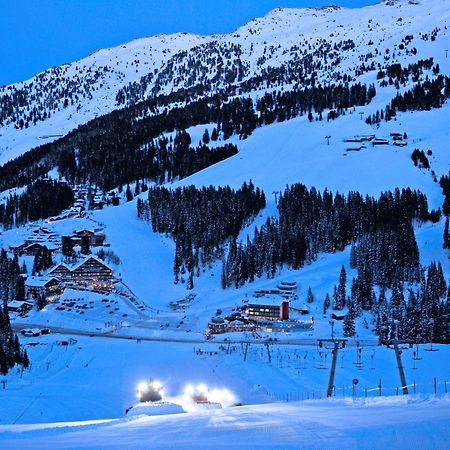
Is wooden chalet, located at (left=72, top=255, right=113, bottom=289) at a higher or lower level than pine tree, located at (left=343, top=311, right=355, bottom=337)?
higher

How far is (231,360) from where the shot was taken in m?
49.6

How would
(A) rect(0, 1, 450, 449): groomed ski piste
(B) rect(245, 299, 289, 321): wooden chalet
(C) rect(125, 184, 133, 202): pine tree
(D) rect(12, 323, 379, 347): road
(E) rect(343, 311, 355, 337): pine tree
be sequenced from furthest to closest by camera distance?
1. (C) rect(125, 184, 133, 202): pine tree
2. (B) rect(245, 299, 289, 321): wooden chalet
3. (E) rect(343, 311, 355, 337): pine tree
4. (D) rect(12, 323, 379, 347): road
5. (A) rect(0, 1, 450, 449): groomed ski piste

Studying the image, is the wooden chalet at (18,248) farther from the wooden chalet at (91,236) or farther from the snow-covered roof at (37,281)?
the snow-covered roof at (37,281)

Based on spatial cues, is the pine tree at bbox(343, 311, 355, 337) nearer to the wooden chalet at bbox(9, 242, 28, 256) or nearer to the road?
the road

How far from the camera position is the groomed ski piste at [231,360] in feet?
45.9

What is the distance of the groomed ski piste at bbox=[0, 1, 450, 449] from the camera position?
45.9 ft

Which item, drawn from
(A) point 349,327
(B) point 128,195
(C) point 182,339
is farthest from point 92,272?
(B) point 128,195

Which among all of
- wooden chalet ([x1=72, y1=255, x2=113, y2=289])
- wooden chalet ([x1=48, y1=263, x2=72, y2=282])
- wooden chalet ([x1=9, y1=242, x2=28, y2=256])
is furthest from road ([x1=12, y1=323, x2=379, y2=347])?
wooden chalet ([x1=9, y1=242, x2=28, y2=256])

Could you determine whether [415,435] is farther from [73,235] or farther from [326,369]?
[73,235]

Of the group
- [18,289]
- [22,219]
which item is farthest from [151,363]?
[22,219]

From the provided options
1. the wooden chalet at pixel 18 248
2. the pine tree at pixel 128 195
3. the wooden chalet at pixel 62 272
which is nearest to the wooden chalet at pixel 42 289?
the wooden chalet at pixel 62 272

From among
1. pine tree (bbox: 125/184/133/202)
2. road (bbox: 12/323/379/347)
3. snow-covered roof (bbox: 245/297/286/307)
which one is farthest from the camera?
pine tree (bbox: 125/184/133/202)

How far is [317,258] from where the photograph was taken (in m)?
86.9

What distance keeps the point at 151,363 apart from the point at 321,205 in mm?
54469
